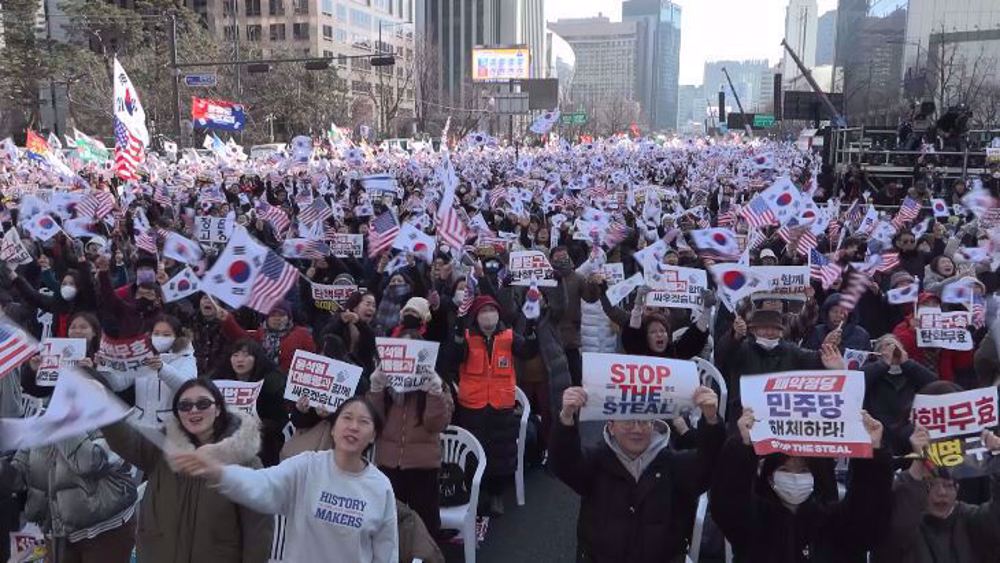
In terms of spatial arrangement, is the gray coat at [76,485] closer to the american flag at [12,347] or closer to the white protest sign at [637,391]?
the american flag at [12,347]

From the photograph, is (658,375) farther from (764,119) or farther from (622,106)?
(622,106)

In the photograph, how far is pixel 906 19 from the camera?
64.5 metres

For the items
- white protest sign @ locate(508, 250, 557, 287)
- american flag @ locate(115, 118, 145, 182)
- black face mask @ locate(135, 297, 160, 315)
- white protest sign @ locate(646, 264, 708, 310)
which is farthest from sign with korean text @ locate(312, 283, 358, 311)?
american flag @ locate(115, 118, 145, 182)

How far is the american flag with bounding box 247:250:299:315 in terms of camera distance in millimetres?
6004

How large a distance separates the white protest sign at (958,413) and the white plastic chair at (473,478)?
2237 millimetres

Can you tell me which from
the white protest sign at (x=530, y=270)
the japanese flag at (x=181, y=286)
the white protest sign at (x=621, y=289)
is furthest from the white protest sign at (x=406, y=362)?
the white protest sign at (x=530, y=270)

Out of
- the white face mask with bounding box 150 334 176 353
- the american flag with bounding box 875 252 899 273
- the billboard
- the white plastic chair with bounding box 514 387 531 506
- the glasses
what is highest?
the billboard

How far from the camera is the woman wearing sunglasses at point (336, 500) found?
321cm

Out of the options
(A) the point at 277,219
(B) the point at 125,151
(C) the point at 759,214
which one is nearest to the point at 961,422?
(C) the point at 759,214

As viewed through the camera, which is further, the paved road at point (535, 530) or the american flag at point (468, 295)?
the american flag at point (468, 295)

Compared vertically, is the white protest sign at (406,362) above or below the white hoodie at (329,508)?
above

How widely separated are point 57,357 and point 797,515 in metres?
4.12

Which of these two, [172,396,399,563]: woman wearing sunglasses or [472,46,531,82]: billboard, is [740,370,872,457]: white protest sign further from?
[472,46,531,82]: billboard

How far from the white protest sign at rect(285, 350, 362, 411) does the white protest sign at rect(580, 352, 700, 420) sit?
59.4 inches
